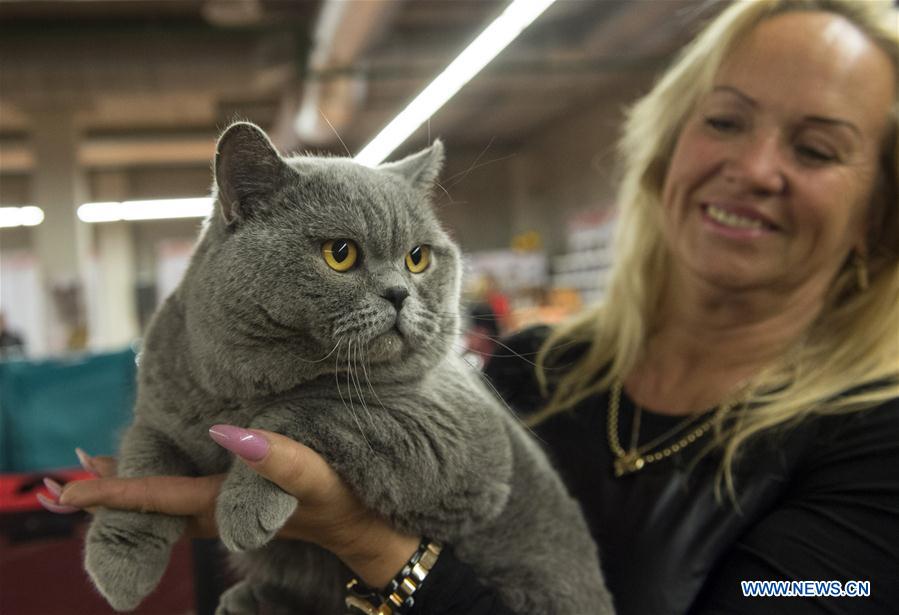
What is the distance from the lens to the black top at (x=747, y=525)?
0.97 metres

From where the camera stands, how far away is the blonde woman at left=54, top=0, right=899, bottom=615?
39.7 inches

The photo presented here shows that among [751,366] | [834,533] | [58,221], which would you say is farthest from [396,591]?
[58,221]

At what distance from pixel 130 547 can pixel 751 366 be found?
1.09 metres

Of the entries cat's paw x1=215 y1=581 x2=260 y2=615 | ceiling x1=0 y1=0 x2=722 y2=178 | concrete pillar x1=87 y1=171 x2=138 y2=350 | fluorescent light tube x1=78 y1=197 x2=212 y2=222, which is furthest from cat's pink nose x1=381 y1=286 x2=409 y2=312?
concrete pillar x1=87 y1=171 x2=138 y2=350

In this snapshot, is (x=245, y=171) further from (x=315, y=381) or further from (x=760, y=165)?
(x=760, y=165)

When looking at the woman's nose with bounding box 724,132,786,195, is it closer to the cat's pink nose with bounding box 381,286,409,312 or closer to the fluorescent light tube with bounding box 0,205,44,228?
the cat's pink nose with bounding box 381,286,409,312

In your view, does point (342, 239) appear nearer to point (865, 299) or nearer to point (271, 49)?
point (865, 299)

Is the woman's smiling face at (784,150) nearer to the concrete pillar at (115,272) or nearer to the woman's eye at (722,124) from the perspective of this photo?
the woman's eye at (722,124)

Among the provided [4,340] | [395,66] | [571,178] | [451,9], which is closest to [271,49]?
[395,66]

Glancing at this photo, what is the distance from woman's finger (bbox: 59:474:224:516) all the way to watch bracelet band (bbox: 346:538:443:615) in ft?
0.66

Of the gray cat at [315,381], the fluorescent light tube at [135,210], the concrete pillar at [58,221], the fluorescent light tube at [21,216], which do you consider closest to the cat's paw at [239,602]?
the gray cat at [315,381]

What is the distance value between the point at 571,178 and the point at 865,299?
773 cm

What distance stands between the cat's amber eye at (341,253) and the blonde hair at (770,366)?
699mm

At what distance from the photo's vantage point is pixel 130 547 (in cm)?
75
